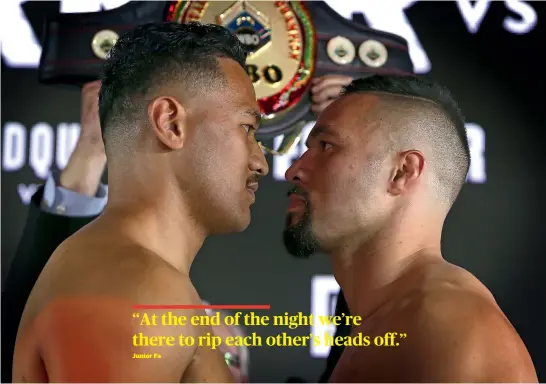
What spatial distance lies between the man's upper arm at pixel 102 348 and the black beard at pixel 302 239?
0.45 meters

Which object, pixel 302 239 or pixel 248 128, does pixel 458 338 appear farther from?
pixel 248 128

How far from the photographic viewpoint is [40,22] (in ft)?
7.38

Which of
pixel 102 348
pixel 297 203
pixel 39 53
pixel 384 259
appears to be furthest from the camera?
pixel 39 53

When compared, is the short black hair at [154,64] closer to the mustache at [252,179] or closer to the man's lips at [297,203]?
the mustache at [252,179]

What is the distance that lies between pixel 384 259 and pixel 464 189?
94cm

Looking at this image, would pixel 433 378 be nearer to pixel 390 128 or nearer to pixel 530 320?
pixel 390 128

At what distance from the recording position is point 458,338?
1186mm

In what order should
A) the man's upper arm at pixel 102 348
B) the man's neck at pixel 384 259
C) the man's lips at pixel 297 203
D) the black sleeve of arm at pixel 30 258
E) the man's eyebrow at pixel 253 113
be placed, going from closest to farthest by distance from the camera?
the man's upper arm at pixel 102 348 < the man's eyebrow at pixel 253 113 < the man's neck at pixel 384 259 < the man's lips at pixel 297 203 < the black sleeve of arm at pixel 30 258

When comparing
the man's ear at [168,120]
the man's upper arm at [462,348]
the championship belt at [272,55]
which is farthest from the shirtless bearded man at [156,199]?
the championship belt at [272,55]

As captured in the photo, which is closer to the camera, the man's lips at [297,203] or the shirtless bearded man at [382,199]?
the shirtless bearded man at [382,199]

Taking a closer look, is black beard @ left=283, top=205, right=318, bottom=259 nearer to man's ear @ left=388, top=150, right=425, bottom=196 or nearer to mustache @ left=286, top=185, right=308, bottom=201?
mustache @ left=286, top=185, right=308, bottom=201

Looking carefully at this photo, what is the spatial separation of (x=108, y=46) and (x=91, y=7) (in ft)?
1.03

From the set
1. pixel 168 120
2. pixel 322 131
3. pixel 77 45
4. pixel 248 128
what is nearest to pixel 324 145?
pixel 322 131

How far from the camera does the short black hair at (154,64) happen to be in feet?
4.10
